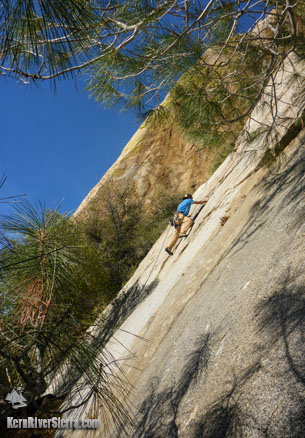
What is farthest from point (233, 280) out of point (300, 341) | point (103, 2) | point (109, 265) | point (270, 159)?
point (109, 265)

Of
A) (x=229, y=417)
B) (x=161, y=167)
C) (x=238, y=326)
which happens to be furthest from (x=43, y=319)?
(x=161, y=167)

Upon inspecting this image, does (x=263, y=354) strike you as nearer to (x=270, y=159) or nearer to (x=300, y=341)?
(x=300, y=341)

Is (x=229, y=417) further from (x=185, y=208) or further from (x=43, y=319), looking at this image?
(x=185, y=208)

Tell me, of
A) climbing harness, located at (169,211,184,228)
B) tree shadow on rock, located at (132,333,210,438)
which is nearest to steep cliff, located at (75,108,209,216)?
climbing harness, located at (169,211,184,228)

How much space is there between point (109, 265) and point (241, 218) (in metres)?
7.45

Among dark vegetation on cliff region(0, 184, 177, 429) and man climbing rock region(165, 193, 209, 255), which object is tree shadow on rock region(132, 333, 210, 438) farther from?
man climbing rock region(165, 193, 209, 255)

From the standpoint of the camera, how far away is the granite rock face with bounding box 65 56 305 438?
1.38m

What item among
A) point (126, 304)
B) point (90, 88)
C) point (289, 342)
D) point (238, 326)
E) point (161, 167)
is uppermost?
point (161, 167)

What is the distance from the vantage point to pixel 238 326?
6.41ft

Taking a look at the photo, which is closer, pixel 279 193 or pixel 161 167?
Result: pixel 279 193

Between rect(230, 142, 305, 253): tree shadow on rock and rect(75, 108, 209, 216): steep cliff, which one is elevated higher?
rect(75, 108, 209, 216): steep cliff

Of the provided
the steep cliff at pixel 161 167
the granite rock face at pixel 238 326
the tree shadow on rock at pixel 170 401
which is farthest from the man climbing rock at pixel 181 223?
the steep cliff at pixel 161 167

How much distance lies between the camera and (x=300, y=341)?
1.38 m

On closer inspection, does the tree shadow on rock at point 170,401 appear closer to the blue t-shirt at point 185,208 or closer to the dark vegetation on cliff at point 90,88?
the dark vegetation on cliff at point 90,88
